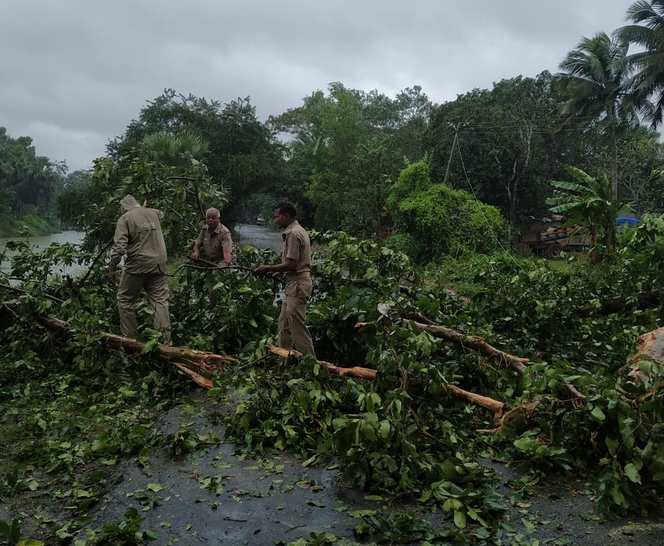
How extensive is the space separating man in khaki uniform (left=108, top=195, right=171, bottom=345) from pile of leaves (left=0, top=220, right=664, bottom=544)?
206mm

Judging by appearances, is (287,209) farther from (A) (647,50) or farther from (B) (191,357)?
(A) (647,50)

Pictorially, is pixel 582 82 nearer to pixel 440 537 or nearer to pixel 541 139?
pixel 541 139

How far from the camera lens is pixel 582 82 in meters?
25.9

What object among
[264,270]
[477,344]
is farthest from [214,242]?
[477,344]

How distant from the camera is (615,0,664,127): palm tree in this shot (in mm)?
23859

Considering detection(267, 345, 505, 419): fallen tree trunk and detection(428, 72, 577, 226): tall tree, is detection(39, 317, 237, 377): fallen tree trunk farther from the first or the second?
detection(428, 72, 577, 226): tall tree

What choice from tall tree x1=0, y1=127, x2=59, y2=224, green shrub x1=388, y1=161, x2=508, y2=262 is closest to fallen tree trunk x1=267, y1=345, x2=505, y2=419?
green shrub x1=388, y1=161, x2=508, y2=262

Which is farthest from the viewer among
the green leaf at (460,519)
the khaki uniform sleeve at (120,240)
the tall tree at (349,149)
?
the tall tree at (349,149)

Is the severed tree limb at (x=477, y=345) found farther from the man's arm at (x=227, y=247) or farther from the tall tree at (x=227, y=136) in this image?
the tall tree at (x=227, y=136)

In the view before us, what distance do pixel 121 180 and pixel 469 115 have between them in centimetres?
2019

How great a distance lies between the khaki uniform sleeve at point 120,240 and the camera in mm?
5992

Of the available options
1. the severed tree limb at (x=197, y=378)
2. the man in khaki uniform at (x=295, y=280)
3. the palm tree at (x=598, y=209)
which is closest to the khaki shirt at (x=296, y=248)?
the man in khaki uniform at (x=295, y=280)

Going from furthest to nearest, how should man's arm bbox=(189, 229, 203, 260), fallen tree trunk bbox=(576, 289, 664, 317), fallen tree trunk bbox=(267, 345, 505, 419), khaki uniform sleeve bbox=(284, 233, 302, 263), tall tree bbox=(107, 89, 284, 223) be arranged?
tall tree bbox=(107, 89, 284, 223) → man's arm bbox=(189, 229, 203, 260) → fallen tree trunk bbox=(576, 289, 664, 317) → khaki uniform sleeve bbox=(284, 233, 302, 263) → fallen tree trunk bbox=(267, 345, 505, 419)

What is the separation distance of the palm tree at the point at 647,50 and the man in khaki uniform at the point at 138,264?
24796mm
